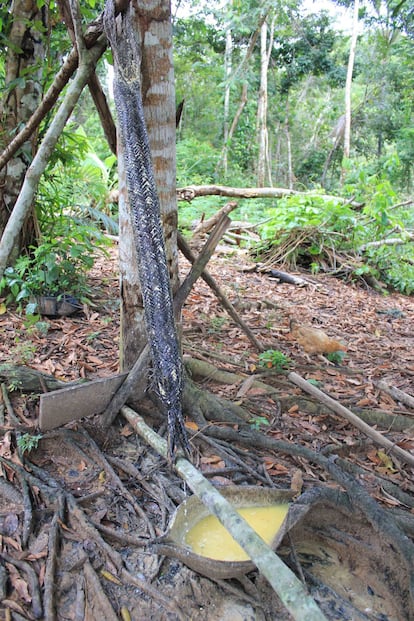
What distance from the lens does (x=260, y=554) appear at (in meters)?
1.36

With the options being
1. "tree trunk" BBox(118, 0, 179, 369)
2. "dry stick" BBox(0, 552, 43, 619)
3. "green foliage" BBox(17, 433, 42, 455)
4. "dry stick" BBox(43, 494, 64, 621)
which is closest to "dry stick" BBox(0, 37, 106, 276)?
"tree trunk" BBox(118, 0, 179, 369)

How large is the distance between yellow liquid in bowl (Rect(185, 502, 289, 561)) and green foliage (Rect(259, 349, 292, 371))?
1.49 m

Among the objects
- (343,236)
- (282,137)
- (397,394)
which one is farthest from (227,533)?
(282,137)

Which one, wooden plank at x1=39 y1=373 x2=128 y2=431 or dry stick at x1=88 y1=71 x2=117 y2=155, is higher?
dry stick at x1=88 y1=71 x2=117 y2=155

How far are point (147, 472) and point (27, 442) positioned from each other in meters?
0.61

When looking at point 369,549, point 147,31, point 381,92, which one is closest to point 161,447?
point 369,549

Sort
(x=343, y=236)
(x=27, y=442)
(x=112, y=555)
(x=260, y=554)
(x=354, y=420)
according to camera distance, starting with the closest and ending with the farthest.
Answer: (x=260, y=554)
(x=112, y=555)
(x=27, y=442)
(x=354, y=420)
(x=343, y=236)

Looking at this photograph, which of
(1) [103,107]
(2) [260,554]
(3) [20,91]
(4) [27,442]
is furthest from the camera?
(3) [20,91]

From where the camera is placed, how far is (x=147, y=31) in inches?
91.3

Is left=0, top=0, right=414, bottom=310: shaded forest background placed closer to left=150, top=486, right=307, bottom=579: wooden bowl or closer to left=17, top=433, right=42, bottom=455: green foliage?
left=17, top=433, right=42, bottom=455: green foliage

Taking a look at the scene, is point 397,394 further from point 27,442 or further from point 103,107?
point 103,107

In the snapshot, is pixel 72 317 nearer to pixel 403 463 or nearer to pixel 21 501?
pixel 21 501

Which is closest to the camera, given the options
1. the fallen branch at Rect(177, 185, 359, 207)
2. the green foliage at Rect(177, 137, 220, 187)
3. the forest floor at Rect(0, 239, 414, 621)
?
the forest floor at Rect(0, 239, 414, 621)

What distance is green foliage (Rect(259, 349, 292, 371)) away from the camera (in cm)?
355
